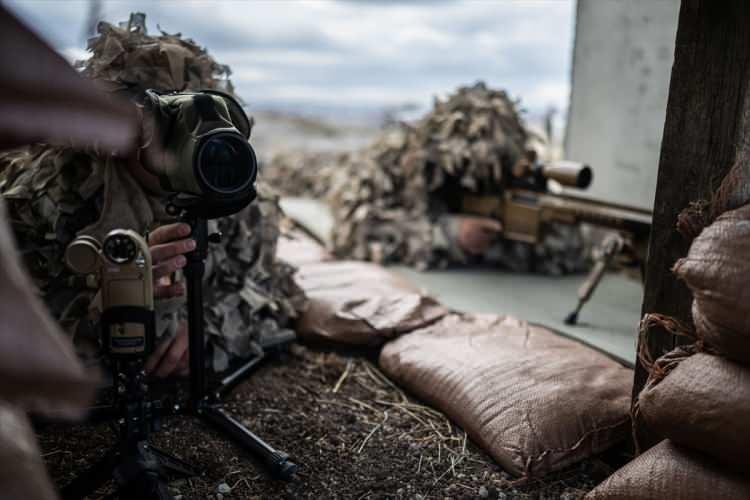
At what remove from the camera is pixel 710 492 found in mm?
1483

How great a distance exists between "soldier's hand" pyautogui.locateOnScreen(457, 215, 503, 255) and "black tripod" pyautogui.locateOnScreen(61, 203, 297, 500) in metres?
2.20

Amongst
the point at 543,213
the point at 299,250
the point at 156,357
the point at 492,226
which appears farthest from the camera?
the point at 299,250

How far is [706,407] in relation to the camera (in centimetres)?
148

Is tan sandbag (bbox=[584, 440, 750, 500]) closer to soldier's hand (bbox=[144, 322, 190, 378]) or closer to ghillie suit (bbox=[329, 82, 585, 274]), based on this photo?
soldier's hand (bbox=[144, 322, 190, 378])

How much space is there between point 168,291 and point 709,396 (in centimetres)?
160

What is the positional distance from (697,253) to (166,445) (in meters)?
1.63

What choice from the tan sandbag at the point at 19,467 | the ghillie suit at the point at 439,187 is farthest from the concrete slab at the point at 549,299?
the tan sandbag at the point at 19,467

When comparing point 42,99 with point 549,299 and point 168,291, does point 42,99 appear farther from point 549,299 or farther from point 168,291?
point 549,299

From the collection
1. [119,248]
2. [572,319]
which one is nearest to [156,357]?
[119,248]

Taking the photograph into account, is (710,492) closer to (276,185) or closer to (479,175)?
(479,175)

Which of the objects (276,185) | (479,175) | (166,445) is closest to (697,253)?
(166,445)

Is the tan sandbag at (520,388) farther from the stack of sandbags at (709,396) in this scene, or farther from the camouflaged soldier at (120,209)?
the camouflaged soldier at (120,209)

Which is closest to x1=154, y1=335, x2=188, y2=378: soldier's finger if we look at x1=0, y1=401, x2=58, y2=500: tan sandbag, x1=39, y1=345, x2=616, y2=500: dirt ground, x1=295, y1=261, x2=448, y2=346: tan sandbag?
x1=39, y1=345, x2=616, y2=500: dirt ground

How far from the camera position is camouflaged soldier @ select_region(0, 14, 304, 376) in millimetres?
2266
